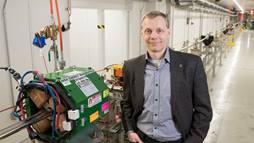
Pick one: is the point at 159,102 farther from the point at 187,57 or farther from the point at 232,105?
the point at 232,105

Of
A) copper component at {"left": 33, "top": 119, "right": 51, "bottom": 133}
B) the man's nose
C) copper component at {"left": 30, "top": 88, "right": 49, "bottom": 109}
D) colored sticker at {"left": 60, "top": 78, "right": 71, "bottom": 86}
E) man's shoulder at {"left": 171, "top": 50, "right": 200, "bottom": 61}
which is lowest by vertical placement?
copper component at {"left": 33, "top": 119, "right": 51, "bottom": 133}

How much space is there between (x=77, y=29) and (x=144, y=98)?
2.80 metres

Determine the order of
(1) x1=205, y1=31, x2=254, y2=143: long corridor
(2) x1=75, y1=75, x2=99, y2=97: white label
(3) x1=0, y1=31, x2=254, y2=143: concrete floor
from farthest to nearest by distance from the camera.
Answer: (1) x1=205, y1=31, x2=254, y2=143: long corridor < (3) x1=0, y1=31, x2=254, y2=143: concrete floor < (2) x1=75, y1=75, x2=99, y2=97: white label

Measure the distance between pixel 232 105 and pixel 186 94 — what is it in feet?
11.1

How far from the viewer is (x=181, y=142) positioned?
4.63 ft

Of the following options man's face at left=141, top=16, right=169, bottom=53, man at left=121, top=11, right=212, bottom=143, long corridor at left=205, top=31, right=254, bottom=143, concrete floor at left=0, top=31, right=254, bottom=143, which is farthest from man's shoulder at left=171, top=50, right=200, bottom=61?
long corridor at left=205, top=31, right=254, bottom=143

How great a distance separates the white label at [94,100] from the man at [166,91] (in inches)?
8.4

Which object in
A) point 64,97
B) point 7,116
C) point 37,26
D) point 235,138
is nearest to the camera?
point 64,97

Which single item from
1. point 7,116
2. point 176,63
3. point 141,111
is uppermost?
point 176,63

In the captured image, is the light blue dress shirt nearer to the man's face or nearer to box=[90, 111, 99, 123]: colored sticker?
the man's face

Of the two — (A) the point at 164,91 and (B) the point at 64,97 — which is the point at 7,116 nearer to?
(B) the point at 64,97

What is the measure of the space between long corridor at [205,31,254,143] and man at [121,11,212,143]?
1.87 meters

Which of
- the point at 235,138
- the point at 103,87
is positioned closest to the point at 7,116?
the point at 103,87

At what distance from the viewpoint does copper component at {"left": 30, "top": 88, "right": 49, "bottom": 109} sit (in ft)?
3.87
